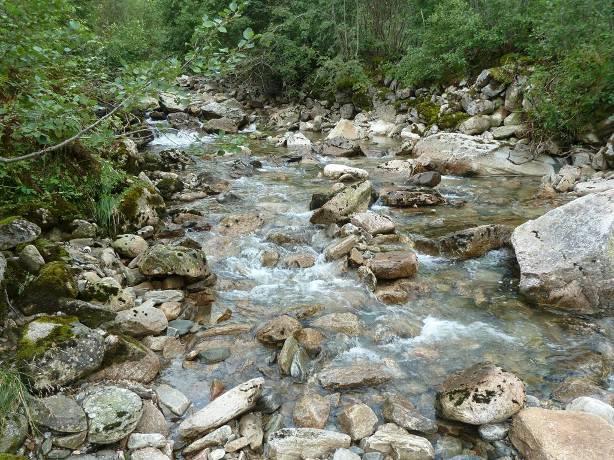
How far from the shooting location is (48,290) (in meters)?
4.27

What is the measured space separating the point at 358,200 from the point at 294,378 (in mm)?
4955

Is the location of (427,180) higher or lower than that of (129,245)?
lower

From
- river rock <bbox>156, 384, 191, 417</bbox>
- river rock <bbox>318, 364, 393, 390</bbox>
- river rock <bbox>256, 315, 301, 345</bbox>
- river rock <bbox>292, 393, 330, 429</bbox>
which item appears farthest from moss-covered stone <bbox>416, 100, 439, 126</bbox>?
river rock <bbox>156, 384, 191, 417</bbox>

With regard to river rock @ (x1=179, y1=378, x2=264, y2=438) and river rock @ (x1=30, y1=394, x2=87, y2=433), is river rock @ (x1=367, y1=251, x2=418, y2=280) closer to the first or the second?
river rock @ (x1=179, y1=378, x2=264, y2=438)

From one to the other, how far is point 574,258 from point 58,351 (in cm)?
561

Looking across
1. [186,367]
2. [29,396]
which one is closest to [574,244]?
[186,367]

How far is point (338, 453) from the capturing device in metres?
3.24

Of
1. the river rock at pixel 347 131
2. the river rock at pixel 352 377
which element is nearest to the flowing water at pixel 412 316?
the river rock at pixel 352 377

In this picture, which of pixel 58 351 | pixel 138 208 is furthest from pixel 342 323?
pixel 138 208

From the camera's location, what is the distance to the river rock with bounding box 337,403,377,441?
11.5 feet

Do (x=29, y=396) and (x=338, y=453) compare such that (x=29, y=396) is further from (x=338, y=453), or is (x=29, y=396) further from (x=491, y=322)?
(x=491, y=322)

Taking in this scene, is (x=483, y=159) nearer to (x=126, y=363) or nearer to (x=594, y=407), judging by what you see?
(x=594, y=407)

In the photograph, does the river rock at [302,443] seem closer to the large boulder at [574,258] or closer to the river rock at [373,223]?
the large boulder at [574,258]

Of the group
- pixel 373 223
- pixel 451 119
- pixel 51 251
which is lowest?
pixel 451 119
